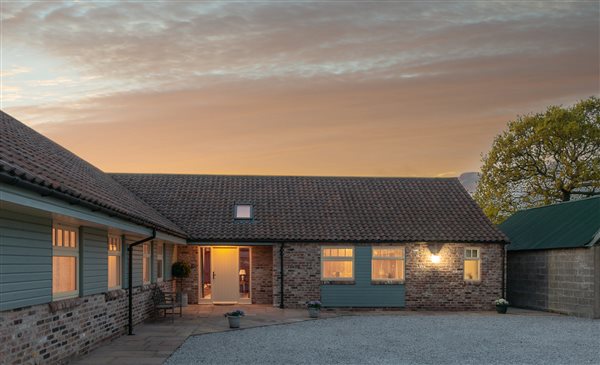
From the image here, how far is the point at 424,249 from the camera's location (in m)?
22.4

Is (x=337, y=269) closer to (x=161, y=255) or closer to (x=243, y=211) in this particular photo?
(x=243, y=211)

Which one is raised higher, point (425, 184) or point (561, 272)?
point (425, 184)

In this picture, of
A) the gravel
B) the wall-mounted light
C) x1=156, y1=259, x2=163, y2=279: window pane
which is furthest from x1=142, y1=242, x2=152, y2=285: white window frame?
the wall-mounted light

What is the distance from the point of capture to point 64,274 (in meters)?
11.4

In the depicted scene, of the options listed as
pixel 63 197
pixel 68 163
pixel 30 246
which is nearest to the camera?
pixel 63 197

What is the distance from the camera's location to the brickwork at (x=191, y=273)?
23.2 metres

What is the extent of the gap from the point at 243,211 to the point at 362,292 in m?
5.35

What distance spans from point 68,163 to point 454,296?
13.9 m

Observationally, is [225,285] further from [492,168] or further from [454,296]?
[492,168]

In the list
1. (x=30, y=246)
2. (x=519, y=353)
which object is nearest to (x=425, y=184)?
(x=519, y=353)

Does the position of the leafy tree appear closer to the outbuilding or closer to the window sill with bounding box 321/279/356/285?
the outbuilding

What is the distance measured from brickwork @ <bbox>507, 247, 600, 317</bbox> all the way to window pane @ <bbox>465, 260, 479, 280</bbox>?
2.29 m

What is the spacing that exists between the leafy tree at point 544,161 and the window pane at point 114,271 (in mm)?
25596

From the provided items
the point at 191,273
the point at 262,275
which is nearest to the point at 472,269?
the point at 262,275
